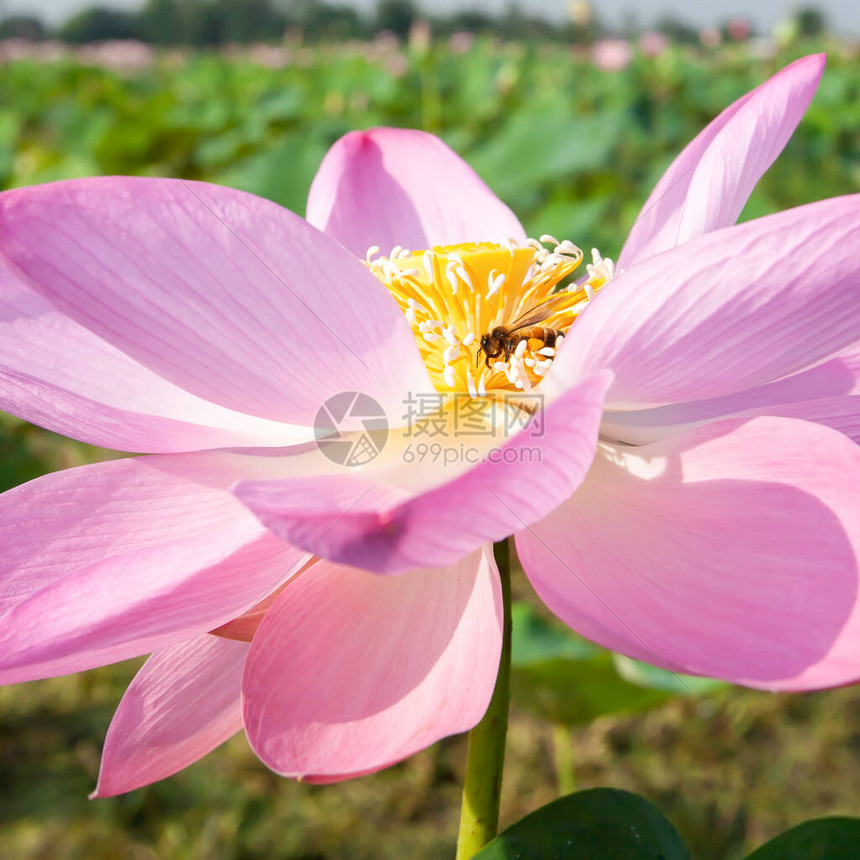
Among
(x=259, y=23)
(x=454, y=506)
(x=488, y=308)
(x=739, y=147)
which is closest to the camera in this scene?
(x=454, y=506)

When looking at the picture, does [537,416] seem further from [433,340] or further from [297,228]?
[433,340]

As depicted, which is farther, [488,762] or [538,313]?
[538,313]

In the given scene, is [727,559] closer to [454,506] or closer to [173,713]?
[454,506]

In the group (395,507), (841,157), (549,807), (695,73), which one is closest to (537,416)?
(395,507)

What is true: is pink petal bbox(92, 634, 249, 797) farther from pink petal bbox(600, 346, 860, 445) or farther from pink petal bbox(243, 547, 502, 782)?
pink petal bbox(600, 346, 860, 445)

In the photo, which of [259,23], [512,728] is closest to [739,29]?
[512,728]

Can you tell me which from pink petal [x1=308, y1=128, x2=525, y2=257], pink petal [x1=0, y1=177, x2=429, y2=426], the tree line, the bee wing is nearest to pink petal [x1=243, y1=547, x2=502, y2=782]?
pink petal [x1=0, y1=177, x2=429, y2=426]
